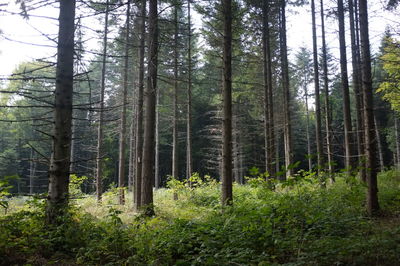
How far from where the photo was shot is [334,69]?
92.6 ft

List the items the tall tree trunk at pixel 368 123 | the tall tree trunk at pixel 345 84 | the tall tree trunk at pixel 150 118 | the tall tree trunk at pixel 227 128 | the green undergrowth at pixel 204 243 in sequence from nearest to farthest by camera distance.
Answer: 1. the green undergrowth at pixel 204 243
2. the tall tree trunk at pixel 368 123
3. the tall tree trunk at pixel 227 128
4. the tall tree trunk at pixel 150 118
5. the tall tree trunk at pixel 345 84

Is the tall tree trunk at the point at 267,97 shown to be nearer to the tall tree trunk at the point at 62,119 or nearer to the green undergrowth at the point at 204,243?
the green undergrowth at the point at 204,243

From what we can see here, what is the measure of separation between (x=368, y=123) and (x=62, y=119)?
7.09 meters

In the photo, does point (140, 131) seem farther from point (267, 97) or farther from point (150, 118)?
point (267, 97)

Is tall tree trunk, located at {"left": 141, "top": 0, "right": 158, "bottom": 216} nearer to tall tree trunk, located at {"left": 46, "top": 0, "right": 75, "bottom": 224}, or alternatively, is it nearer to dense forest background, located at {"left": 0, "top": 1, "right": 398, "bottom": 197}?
dense forest background, located at {"left": 0, "top": 1, "right": 398, "bottom": 197}

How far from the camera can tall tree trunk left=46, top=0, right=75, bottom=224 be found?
462 cm

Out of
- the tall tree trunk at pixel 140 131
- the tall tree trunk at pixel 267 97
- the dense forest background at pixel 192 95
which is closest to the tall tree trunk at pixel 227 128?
the dense forest background at pixel 192 95

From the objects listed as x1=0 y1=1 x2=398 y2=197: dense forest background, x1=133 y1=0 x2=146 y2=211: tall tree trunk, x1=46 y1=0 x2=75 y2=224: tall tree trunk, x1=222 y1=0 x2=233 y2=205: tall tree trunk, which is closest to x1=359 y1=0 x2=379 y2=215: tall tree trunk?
x1=0 y1=1 x2=398 y2=197: dense forest background

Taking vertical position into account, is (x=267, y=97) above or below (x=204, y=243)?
above

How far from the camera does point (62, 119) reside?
4.83 meters

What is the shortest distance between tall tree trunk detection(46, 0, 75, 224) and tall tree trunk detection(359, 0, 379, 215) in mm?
6848

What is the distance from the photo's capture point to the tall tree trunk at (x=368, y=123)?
6512 mm

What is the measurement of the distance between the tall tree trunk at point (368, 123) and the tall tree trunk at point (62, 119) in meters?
6.85

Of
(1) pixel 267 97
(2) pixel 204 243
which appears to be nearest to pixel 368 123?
(2) pixel 204 243
